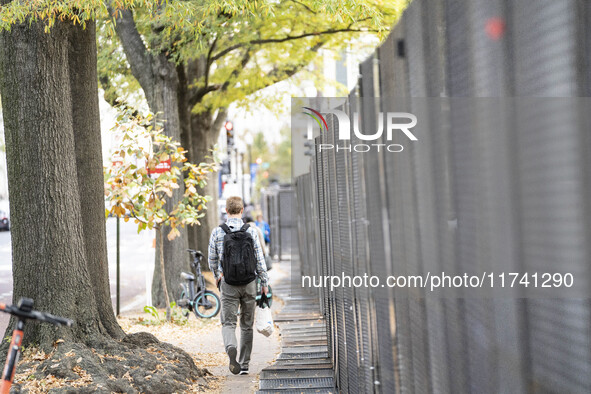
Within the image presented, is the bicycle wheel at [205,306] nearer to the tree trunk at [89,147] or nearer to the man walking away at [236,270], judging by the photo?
the tree trunk at [89,147]

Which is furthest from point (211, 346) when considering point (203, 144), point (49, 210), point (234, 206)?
point (203, 144)

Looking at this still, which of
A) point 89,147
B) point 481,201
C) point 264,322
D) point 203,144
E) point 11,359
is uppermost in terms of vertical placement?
point 203,144

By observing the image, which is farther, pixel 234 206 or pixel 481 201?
pixel 234 206

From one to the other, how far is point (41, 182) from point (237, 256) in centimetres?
208

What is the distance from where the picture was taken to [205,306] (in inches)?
552

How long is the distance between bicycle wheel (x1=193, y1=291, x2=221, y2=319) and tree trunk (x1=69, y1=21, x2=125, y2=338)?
4.77 m

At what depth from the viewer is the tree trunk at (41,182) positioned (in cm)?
748

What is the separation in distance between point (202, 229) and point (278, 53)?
4769mm

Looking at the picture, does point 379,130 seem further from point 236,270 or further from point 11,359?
point 236,270

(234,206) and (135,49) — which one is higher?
(135,49)

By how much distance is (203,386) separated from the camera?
26.5ft

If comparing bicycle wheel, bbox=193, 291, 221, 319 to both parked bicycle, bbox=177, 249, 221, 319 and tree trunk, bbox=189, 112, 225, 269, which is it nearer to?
parked bicycle, bbox=177, 249, 221, 319

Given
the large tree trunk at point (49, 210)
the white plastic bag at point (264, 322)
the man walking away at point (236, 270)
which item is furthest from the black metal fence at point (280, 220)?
the large tree trunk at point (49, 210)

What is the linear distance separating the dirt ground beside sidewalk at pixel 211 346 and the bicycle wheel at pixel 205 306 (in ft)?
0.41
